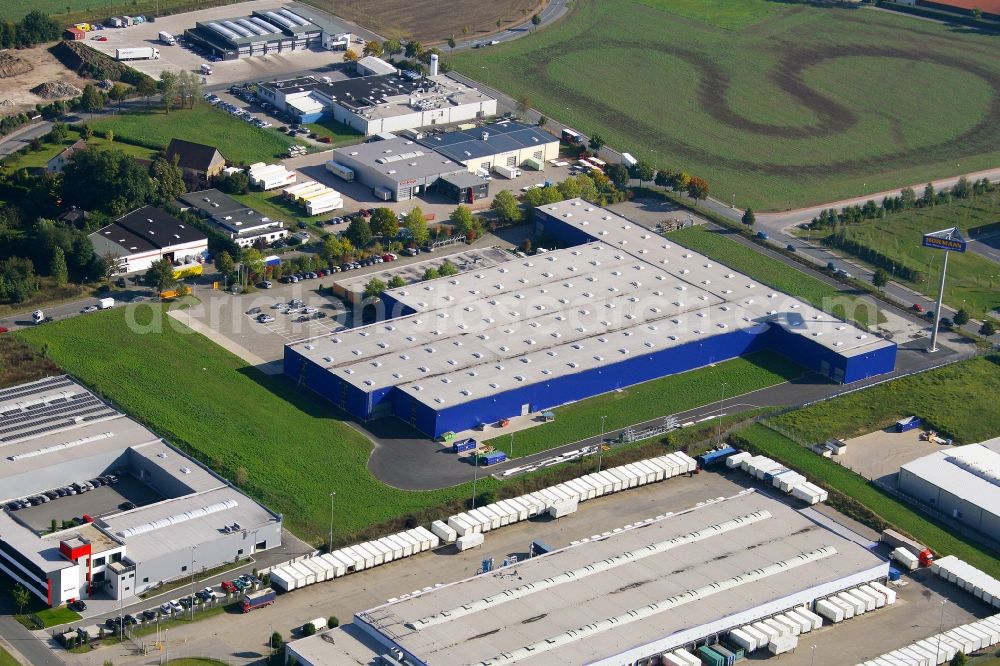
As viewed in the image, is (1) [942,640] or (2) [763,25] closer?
(1) [942,640]

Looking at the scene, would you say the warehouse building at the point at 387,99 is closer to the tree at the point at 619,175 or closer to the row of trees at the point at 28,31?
the tree at the point at 619,175

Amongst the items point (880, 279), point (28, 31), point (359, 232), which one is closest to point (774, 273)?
point (880, 279)

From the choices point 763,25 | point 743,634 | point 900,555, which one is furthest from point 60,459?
point 763,25

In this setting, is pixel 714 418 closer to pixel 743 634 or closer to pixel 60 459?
pixel 743 634

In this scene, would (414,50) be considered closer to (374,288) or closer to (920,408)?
(374,288)

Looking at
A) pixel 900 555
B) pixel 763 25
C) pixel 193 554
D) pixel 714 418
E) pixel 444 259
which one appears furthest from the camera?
pixel 763 25

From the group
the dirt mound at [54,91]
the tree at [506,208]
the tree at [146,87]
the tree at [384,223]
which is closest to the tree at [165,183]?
the tree at [384,223]
